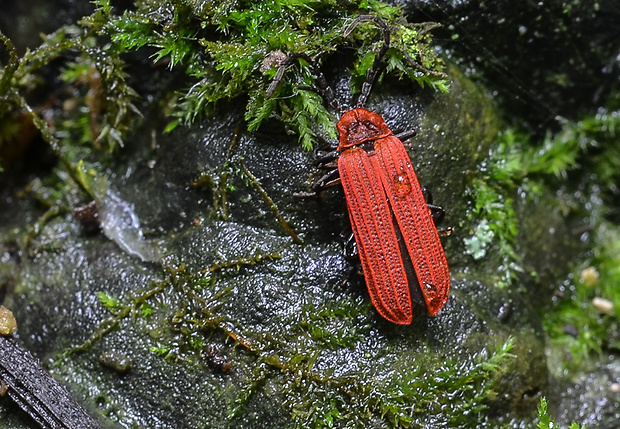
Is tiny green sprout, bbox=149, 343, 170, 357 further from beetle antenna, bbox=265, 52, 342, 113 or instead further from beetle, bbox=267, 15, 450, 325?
beetle antenna, bbox=265, 52, 342, 113

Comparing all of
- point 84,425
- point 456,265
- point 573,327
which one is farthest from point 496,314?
point 84,425

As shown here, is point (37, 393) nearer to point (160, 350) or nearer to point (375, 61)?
point (160, 350)

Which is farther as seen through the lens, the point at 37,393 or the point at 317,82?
the point at 317,82

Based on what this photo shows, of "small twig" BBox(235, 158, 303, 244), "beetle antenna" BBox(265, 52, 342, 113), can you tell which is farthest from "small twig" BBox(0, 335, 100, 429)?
"beetle antenna" BBox(265, 52, 342, 113)

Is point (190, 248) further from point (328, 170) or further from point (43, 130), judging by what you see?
point (43, 130)

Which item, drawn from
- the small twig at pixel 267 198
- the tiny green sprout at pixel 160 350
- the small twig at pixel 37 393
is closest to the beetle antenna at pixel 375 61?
the small twig at pixel 267 198

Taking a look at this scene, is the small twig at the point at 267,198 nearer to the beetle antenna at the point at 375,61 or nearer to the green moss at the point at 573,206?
the beetle antenna at the point at 375,61

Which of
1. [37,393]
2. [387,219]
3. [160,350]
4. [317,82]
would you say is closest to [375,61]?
[317,82]
